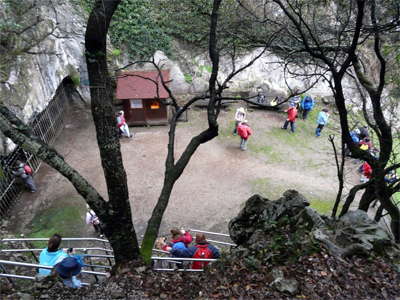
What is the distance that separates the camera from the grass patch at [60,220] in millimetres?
8227

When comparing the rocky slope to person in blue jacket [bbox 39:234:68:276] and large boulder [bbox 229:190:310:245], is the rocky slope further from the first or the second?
person in blue jacket [bbox 39:234:68:276]

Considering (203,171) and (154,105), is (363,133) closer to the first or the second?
(203,171)

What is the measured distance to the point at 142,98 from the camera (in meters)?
13.0

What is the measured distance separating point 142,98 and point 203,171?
4.73 m

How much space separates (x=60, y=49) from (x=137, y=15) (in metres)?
4.99

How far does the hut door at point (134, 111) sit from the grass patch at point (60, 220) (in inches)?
210

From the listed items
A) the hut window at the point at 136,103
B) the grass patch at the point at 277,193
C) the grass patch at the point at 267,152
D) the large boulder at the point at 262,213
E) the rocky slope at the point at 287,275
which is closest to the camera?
the rocky slope at the point at 287,275

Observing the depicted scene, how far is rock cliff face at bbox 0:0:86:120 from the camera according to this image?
952 cm

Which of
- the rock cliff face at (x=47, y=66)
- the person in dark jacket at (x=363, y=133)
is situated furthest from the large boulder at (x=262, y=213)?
the rock cliff face at (x=47, y=66)

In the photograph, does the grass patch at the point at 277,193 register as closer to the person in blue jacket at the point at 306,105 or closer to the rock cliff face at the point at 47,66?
the person in blue jacket at the point at 306,105

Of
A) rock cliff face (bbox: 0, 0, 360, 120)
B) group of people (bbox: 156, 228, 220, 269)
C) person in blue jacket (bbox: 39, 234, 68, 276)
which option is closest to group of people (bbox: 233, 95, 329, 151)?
rock cliff face (bbox: 0, 0, 360, 120)

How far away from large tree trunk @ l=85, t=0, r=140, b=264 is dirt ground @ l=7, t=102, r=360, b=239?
4492 millimetres

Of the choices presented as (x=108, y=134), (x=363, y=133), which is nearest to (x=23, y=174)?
(x=108, y=134)

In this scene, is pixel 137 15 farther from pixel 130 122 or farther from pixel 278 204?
pixel 278 204
